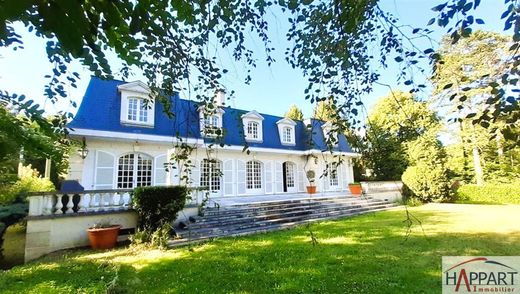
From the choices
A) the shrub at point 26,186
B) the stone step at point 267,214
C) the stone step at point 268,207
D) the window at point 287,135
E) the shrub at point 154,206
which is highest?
the window at point 287,135

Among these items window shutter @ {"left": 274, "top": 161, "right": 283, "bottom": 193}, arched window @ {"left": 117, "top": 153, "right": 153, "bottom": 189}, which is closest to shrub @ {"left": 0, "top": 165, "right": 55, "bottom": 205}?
arched window @ {"left": 117, "top": 153, "right": 153, "bottom": 189}

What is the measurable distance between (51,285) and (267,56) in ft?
17.4

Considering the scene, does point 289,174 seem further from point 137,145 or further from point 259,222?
point 137,145

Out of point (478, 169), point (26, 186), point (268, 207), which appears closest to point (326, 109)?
point (268, 207)

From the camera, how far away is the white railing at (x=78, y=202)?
7.52m

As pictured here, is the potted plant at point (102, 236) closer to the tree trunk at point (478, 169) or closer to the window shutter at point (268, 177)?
the window shutter at point (268, 177)

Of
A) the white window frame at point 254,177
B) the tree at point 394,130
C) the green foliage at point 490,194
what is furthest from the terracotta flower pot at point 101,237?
the green foliage at point 490,194

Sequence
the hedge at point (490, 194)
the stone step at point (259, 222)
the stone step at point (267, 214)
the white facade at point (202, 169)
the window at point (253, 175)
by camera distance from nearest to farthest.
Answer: the stone step at point (259, 222) < the stone step at point (267, 214) < the white facade at point (202, 169) < the hedge at point (490, 194) < the window at point (253, 175)

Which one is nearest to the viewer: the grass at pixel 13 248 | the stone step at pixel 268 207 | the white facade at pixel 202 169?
the grass at pixel 13 248

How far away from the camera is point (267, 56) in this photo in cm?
342

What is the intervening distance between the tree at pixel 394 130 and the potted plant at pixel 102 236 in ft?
23.3

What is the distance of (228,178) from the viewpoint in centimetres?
1559

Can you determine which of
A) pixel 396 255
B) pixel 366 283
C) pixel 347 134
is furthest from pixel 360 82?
pixel 396 255

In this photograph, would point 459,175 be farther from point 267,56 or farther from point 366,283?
point 267,56
